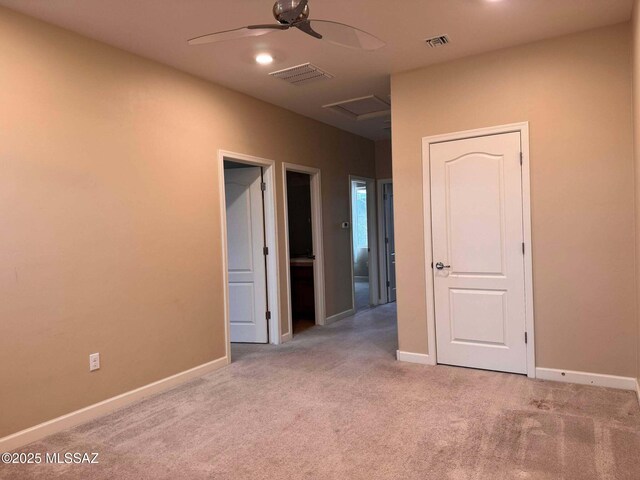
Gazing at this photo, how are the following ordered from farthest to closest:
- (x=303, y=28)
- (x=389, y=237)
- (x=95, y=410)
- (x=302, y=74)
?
(x=389, y=237)
(x=302, y=74)
(x=95, y=410)
(x=303, y=28)

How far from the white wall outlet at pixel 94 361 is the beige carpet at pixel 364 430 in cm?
35

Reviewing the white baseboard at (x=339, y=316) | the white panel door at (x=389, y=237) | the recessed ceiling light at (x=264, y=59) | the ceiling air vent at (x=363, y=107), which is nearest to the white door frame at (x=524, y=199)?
the ceiling air vent at (x=363, y=107)

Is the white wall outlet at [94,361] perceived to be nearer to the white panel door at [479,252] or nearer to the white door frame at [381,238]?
the white panel door at [479,252]

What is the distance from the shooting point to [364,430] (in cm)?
A: 272

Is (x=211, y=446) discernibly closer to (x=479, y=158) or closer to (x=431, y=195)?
(x=431, y=195)

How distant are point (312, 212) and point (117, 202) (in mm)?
2811

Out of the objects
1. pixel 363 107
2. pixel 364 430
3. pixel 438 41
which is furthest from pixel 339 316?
pixel 438 41

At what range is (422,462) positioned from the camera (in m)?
2.34

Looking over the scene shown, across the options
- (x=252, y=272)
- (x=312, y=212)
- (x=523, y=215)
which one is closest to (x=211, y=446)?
(x=252, y=272)

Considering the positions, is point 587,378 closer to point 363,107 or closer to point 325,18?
point 325,18

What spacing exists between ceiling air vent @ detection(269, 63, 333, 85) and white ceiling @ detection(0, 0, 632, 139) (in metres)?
0.09

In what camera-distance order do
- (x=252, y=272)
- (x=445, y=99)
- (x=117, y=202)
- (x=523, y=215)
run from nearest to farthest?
1. (x=117, y=202)
2. (x=523, y=215)
3. (x=445, y=99)
4. (x=252, y=272)

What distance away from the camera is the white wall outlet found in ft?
10.1

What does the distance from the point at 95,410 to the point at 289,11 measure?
2797mm
